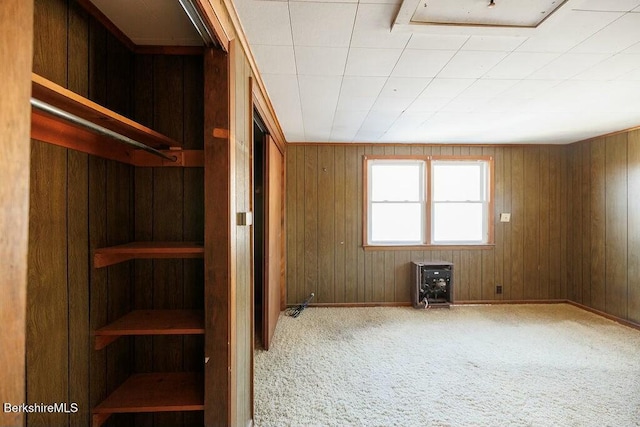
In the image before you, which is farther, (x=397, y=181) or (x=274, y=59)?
(x=397, y=181)

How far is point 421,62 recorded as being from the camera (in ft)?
5.71

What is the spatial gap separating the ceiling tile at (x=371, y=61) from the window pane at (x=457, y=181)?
2.57 meters

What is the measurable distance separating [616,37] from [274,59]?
1915mm

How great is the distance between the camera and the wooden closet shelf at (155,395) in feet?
4.11

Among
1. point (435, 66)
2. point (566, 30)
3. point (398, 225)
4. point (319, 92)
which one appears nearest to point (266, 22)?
point (319, 92)

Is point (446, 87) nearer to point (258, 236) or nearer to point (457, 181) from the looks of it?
point (457, 181)

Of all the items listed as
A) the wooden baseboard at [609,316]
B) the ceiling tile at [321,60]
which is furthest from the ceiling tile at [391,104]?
the wooden baseboard at [609,316]

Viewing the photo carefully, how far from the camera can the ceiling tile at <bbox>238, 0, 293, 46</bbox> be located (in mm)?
1263

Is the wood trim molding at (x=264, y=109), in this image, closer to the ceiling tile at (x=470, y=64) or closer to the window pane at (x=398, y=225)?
the ceiling tile at (x=470, y=64)

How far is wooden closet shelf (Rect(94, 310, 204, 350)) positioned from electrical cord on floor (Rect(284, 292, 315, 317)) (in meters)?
2.32

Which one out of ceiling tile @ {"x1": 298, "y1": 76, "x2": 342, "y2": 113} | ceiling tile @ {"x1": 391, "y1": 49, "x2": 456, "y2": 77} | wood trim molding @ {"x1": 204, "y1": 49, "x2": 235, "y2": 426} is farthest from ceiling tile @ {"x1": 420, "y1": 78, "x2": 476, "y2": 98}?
A: wood trim molding @ {"x1": 204, "y1": 49, "x2": 235, "y2": 426}

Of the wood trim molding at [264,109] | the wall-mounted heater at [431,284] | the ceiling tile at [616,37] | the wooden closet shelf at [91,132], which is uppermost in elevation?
the ceiling tile at [616,37]

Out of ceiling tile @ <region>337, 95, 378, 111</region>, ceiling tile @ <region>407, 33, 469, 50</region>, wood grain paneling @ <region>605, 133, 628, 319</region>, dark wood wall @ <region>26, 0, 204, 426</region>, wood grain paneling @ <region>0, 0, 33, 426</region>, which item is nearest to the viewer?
wood grain paneling @ <region>0, 0, 33, 426</region>

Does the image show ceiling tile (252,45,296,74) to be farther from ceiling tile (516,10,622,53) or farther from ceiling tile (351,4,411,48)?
ceiling tile (516,10,622,53)
